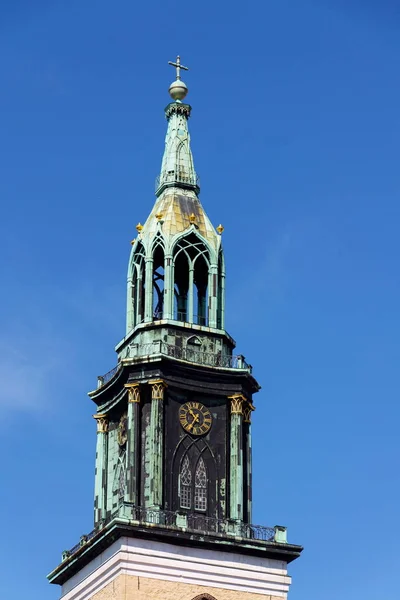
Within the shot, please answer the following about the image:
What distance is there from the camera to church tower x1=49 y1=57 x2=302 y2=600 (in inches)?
3076

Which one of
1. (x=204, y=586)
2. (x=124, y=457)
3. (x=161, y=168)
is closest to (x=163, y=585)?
(x=204, y=586)

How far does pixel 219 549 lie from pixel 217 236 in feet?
53.4

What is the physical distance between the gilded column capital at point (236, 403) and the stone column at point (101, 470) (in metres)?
6.31

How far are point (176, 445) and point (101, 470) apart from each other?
4680 millimetres

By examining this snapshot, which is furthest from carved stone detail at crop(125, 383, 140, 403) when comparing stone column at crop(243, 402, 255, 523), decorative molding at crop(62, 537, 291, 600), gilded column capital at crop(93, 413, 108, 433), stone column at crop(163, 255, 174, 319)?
decorative molding at crop(62, 537, 291, 600)

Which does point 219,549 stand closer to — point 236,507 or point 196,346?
point 236,507

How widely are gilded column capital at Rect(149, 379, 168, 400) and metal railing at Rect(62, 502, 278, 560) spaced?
557 centimetres

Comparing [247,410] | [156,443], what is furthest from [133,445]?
[247,410]

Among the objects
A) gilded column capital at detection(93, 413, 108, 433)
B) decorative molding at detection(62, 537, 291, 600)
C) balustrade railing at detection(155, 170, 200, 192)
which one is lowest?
decorative molding at detection(62, 537, 291, 600)

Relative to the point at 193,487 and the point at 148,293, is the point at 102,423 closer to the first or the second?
the point at 193,487

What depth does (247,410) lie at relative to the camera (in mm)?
84125

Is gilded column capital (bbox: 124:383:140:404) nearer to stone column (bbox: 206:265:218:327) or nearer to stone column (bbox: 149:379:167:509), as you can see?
stone column (bbox: 149:379:167:509)

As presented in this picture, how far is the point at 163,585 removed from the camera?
77.6 metres

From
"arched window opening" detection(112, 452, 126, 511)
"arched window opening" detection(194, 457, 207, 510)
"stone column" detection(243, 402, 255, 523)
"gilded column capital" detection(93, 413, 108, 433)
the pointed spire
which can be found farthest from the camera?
the pointed spire
